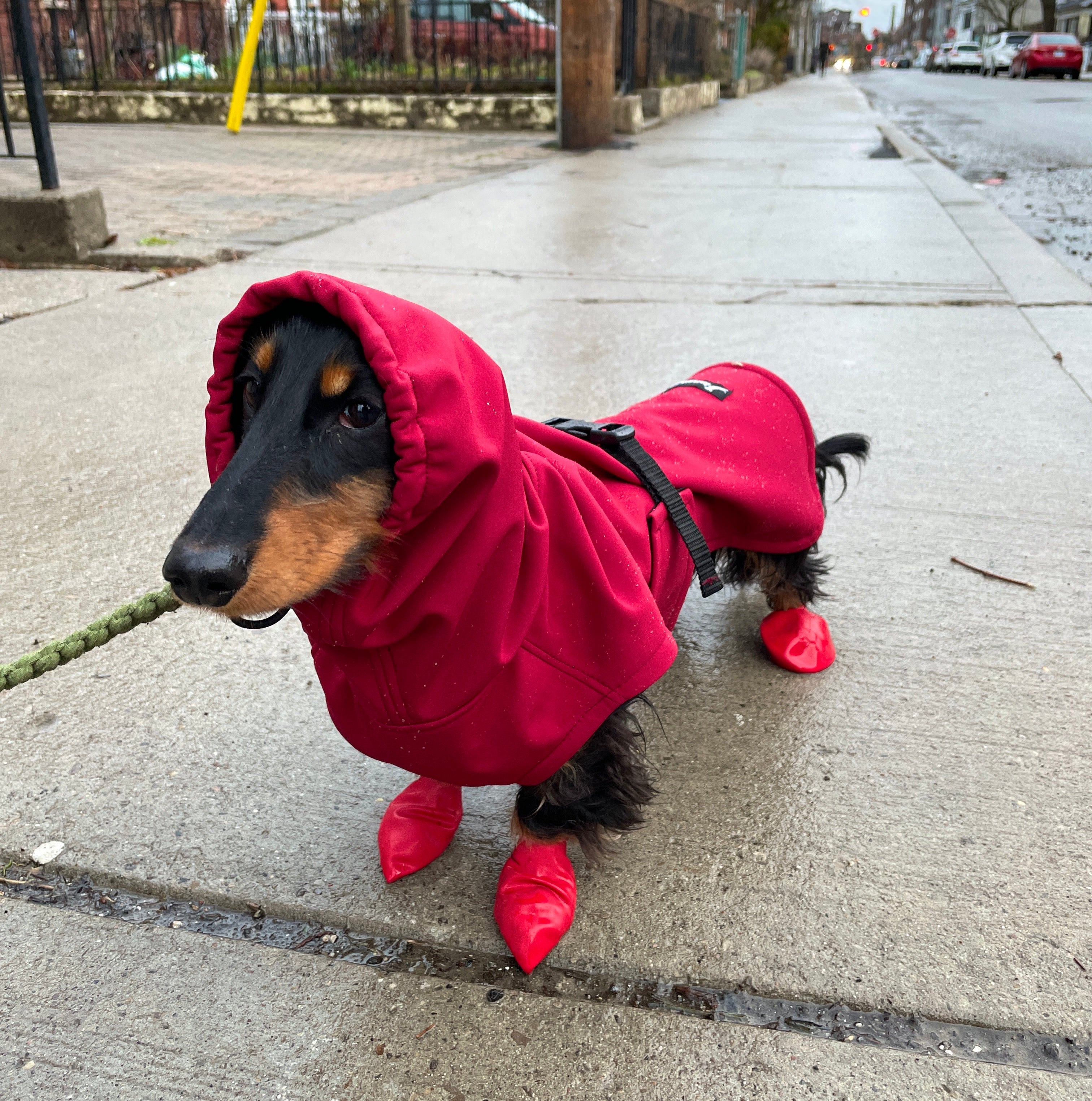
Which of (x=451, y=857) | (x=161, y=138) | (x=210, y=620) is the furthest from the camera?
(x=161, y=138)

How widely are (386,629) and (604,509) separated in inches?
20.5

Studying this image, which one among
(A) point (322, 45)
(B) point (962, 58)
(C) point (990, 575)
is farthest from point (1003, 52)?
(C) point (990, 575)

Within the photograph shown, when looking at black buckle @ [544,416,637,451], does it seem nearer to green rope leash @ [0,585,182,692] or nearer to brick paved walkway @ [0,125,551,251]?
green rope leash @ [0,585,182,692]

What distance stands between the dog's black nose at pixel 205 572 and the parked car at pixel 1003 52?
167 ft

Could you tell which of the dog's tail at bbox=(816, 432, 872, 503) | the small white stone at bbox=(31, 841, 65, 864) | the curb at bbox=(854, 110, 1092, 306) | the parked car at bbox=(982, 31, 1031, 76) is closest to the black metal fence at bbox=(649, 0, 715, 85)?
the curb at bbox=(854, 110, 1092, 306)

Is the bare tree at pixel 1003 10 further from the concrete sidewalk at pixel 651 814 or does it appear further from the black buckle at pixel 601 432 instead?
the black buckle at pixel 601 432

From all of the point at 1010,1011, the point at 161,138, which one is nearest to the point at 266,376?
the point at 1010,1011

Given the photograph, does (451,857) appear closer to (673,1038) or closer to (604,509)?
(673,1038)

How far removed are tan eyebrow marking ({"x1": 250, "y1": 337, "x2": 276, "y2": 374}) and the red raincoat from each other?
0.04m

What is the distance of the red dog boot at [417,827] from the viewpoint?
184 centimetres

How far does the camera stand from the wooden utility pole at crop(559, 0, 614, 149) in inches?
421

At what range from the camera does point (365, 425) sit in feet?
4.53

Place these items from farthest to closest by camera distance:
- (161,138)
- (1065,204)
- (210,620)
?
(161,138) < (1065,204) < (210,620)

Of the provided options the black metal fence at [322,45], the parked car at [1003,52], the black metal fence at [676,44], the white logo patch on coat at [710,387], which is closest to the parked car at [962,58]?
the parked car at [1003,52]
